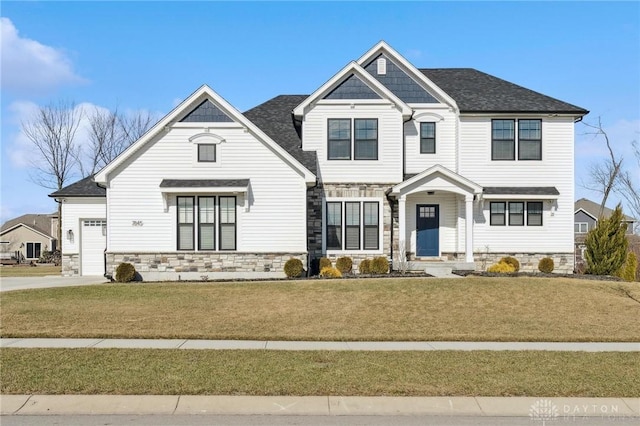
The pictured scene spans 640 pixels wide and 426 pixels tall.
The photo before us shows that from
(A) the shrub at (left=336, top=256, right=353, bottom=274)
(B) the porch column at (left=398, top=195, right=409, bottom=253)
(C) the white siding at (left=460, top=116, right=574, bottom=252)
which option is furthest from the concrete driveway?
(C) the white siding at (left=460, top=116, right=574, bottom=252)

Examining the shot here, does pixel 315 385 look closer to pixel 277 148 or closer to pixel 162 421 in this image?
pixel 162 421

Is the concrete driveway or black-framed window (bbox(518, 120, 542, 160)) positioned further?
black-framed window (bbox(518, 120, 542, 160))

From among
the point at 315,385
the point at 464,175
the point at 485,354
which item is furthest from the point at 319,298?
the point at 464,175

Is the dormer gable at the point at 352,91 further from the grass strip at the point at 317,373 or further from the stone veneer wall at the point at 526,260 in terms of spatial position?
the grass strip at the point at 317,373

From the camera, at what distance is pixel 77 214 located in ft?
77.8

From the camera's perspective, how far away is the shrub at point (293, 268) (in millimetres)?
19641

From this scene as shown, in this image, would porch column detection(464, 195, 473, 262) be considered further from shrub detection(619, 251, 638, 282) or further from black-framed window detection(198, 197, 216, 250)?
black-framed window detection(198, 197, 216, 250)

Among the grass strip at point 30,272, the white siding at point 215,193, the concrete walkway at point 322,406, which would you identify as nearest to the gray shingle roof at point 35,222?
the grass strip at point 30,272

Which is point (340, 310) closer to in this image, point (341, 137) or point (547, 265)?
point (341, 137)

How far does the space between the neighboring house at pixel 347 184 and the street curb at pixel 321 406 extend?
13.4 meters

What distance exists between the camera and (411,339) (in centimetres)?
1108

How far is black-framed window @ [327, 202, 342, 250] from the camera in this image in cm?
2167

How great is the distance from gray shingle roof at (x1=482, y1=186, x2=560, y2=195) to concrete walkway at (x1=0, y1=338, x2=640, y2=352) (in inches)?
465

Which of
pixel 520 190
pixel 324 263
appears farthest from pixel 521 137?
pixel 324 263
